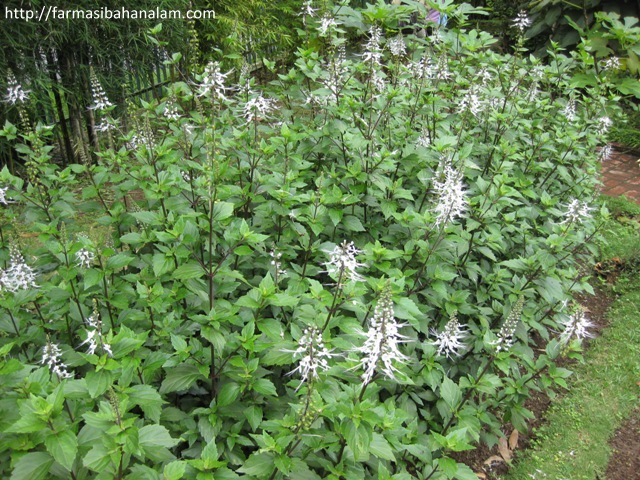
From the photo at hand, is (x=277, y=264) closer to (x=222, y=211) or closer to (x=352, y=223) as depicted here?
(x=222, y=211)

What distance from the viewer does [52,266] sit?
2824mm

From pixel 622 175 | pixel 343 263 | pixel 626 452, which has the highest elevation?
pixel 343 263

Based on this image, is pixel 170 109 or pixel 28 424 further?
pixel 170 109

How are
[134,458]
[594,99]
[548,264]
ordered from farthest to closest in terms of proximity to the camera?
[594,99], [548,264], [134,458]

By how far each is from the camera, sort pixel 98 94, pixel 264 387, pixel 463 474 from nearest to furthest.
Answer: pixel 264 387
pixel 463 474
pixel 98 94

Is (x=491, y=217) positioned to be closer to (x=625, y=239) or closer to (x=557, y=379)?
(x=557, y=379)

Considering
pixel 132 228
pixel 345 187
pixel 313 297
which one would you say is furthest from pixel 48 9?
pixel 313 297

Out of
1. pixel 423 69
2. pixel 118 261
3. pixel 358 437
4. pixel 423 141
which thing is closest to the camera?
pixel 358 437

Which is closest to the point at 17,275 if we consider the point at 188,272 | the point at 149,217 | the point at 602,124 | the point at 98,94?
the point at 149,217

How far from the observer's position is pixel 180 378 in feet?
7.09

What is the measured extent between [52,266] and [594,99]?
4.76 meters

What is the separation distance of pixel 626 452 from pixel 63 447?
3404 mm

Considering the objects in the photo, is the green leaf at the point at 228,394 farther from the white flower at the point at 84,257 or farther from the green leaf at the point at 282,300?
the white flower at the point at 84,257

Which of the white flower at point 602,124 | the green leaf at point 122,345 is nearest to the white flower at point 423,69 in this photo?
the white flower at point 602,124
